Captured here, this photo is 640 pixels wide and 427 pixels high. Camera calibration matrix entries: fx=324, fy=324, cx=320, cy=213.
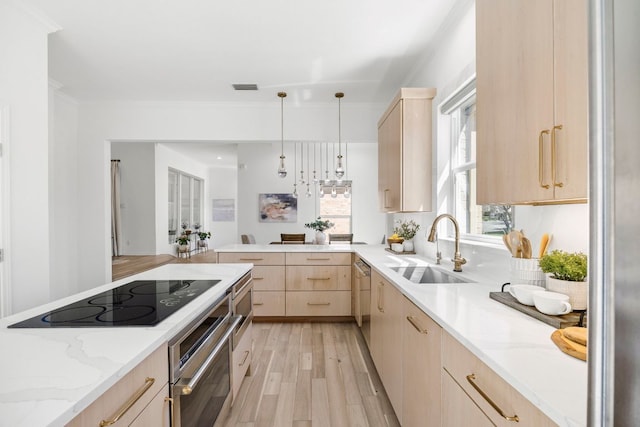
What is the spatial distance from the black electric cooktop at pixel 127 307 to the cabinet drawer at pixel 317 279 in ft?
6.16

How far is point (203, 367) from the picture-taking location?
4.20 feet

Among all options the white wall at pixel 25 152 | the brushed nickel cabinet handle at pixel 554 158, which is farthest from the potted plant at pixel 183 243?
the brushed nickel cabinet handle at pixel 554 158

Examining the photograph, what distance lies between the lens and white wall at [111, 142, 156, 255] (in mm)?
7852

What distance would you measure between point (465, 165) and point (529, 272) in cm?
126

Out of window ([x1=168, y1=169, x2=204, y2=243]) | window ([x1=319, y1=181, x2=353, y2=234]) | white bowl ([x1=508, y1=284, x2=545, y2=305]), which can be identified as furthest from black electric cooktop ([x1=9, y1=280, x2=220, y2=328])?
window ([x1=168, y1=169, x2=204, y2=243])

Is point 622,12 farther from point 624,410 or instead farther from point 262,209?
point 262,209

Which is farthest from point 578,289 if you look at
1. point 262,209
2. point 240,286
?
point 262,209

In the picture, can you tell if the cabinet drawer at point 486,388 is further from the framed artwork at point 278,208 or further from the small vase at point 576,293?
the framed artwork at point 278,208

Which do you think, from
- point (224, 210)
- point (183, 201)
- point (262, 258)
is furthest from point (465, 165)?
point (224, 210)

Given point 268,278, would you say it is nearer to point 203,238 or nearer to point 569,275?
point 569,275

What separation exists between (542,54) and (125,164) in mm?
8809

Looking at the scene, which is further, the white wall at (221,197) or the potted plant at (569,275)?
the white wall at (221,197)

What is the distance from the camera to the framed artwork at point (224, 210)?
10.9 metres

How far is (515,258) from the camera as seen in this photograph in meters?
1.38
